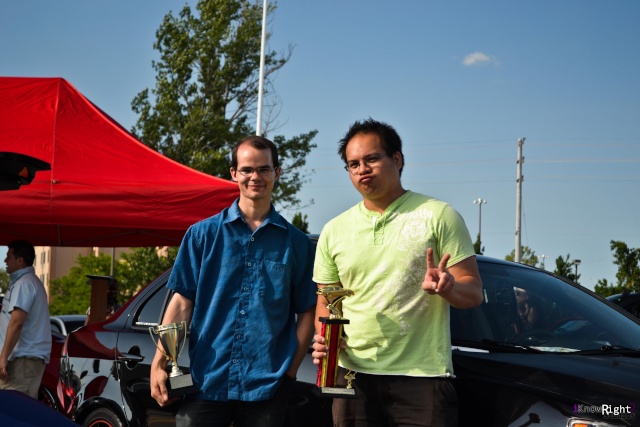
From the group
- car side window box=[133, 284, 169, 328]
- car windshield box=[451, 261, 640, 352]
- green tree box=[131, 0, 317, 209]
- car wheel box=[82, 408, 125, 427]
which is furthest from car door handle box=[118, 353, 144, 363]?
green tree box=[131, 0, 317, 209]

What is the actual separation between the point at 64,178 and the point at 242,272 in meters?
4.37

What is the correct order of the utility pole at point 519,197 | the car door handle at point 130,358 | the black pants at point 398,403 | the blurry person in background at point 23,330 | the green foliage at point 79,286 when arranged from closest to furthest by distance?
the black pants at point 398,403 < the car door handle at point 130,358 < the blurry person in background at point 23,330 < the utility pole at point 519,197 < the green foliage at point 79,286

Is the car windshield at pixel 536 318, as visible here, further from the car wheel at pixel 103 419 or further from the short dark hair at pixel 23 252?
the short dark hair at pixel 23 252

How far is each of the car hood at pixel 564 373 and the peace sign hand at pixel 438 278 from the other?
704 millimetres

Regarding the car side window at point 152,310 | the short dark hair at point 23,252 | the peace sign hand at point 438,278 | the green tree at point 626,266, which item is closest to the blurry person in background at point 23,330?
the short dark hair at point 23,252

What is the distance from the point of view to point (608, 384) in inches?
129

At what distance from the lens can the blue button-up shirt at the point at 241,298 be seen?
3.42 m

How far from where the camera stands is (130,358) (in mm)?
5012

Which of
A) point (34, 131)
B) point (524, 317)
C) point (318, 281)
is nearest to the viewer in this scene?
point (318, 281)

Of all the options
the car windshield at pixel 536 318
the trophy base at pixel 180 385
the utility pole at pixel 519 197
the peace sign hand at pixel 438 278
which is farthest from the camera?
the utility pole at pixel 519 197

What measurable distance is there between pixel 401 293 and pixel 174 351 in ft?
3.06

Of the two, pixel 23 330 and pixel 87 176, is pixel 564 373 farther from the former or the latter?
pixel 23 330

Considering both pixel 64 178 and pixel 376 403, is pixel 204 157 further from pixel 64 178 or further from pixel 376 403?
pixel 376 403

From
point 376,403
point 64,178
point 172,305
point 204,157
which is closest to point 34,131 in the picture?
point 64,178
